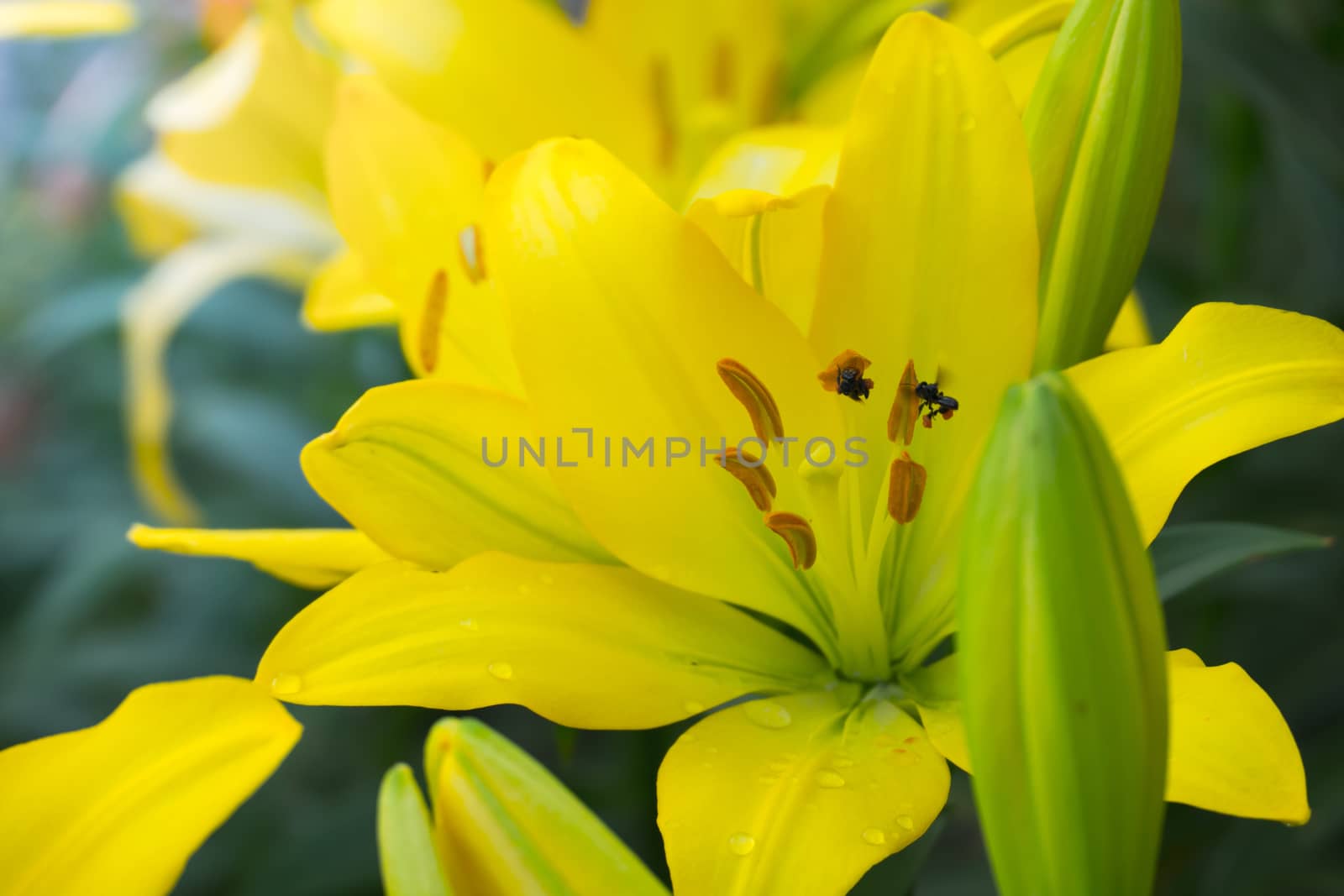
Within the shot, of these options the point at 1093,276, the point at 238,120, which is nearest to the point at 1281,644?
the point at 1093,276

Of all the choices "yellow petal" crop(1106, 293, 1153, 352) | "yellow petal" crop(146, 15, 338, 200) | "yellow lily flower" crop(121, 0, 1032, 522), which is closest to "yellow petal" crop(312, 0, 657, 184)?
"yellow lily flower" crop(121, 0, 1032, 522)

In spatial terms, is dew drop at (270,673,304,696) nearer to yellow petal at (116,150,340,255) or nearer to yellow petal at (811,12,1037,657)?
yellow petal at (811,12,1037,657)

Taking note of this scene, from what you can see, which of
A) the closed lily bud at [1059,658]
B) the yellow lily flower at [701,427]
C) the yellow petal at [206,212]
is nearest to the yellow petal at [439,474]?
the yellow lily flower at [701,427]

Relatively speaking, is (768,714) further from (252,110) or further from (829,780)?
(252,110)

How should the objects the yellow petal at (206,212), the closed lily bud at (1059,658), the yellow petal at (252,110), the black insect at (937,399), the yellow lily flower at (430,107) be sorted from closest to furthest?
the closed lily bud at (1059,658)
the black insect at (937,399)
the yellow lily flower at (430,107)
the yellow petal at (252,110)
the yellow petal at (206,212)

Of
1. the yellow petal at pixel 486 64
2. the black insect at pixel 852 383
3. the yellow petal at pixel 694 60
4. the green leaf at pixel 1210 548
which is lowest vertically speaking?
the green leaf at pixel 1210 548

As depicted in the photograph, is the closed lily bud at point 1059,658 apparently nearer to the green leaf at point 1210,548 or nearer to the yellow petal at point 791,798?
the yellow petal at point 791,798
